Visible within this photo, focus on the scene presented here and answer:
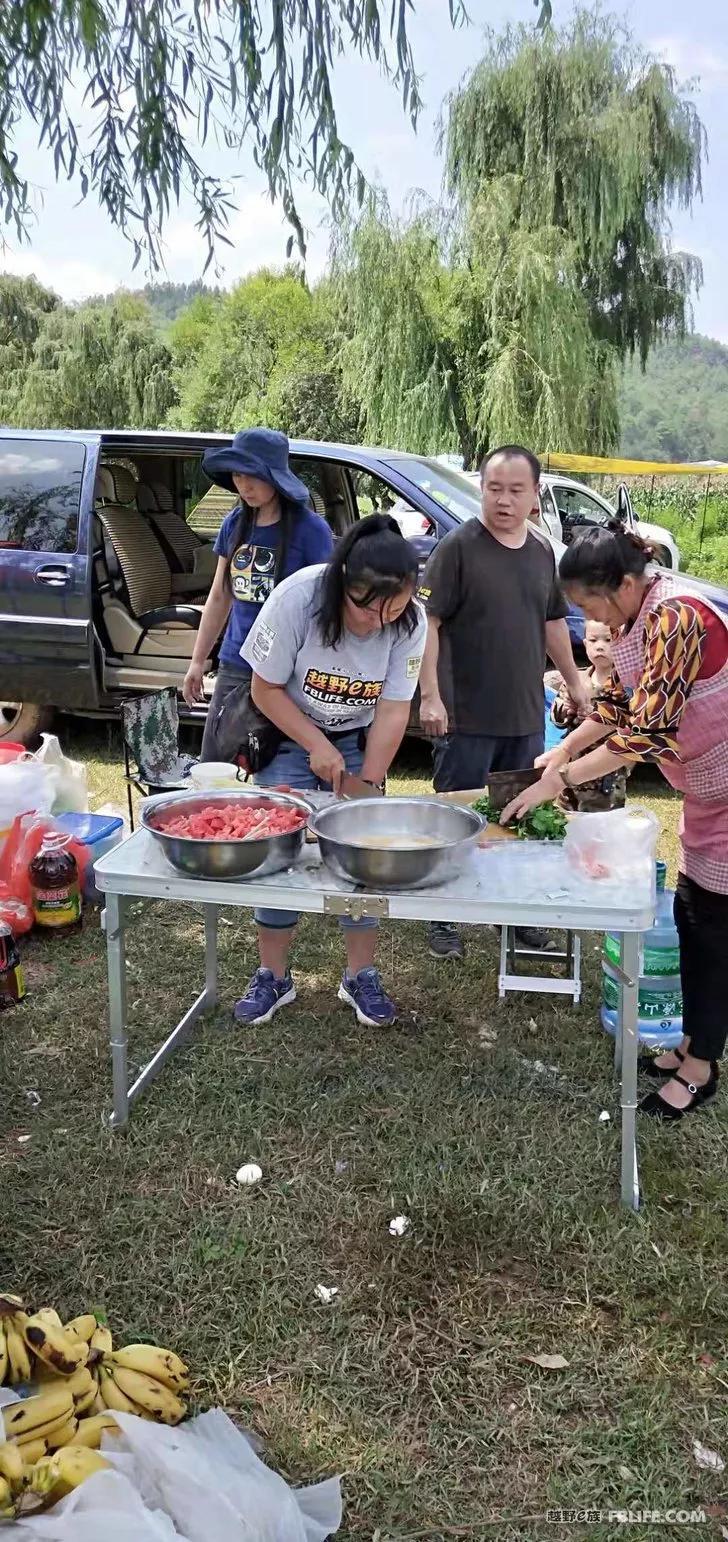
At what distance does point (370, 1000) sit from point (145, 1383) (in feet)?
5.50

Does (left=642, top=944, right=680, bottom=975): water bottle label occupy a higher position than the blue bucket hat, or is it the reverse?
the blue bucket hat

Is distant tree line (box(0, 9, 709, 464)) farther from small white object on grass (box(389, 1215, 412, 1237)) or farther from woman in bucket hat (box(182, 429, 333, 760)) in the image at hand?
small white object on grass (box(389, 1215, 412, 1237))

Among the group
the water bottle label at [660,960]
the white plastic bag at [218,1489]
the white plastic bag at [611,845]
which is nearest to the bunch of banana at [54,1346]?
the white plastic bag at [218,1489]

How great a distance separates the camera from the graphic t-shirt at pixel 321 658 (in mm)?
2945

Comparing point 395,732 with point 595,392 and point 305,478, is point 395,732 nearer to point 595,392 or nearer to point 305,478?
point 305,478

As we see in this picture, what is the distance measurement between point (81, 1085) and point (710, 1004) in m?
1.82

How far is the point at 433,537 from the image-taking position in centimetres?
566

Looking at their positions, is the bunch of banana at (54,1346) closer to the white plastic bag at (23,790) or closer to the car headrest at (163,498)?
the white plastic bag at (23,790)

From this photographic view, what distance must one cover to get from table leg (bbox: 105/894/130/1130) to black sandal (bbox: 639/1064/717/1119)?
1.44 m

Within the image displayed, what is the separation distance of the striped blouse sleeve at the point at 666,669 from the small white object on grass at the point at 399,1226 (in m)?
1.27

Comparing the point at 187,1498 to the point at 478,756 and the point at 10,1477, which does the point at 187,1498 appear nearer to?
the point at 10,1477

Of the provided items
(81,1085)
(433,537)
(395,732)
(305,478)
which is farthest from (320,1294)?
(305,478)

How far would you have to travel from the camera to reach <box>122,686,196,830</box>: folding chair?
4.53m

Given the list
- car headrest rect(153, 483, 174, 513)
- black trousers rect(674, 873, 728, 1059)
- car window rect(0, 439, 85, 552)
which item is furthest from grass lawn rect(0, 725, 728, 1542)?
car headrest rect(153, 483, 174, 513)
